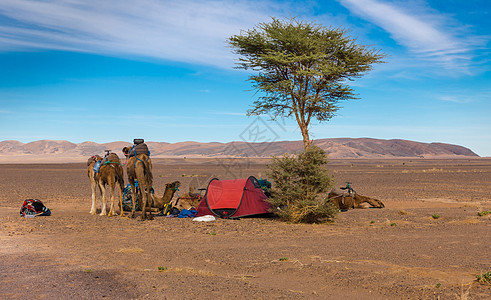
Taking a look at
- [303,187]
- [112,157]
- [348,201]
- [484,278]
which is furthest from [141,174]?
[484,278]

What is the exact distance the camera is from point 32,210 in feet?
54.2

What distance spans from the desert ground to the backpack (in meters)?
0.39

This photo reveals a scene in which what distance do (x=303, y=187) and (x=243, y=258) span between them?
20.9 ft

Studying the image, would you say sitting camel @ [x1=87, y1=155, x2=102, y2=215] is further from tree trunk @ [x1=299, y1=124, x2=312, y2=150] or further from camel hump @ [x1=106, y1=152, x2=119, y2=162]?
tree trunk @ [x1=299, y1=124, x2=312, y2=150]

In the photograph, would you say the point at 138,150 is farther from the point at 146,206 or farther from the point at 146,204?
the point at 146,206

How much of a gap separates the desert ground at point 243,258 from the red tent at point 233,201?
0.50m

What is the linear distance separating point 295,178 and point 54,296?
10406mm

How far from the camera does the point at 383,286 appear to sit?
25.3ft

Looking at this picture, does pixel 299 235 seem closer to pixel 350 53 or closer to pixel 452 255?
pixel 452 255

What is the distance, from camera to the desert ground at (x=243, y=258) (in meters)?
7.50

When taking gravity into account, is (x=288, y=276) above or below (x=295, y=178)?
below

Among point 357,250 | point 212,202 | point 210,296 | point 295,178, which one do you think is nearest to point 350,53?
point 295,178

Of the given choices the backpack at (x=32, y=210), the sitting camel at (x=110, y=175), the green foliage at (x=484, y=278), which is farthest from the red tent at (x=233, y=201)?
the green foliage at (x=484, y=278)

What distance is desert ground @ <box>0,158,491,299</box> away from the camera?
7496 mm
